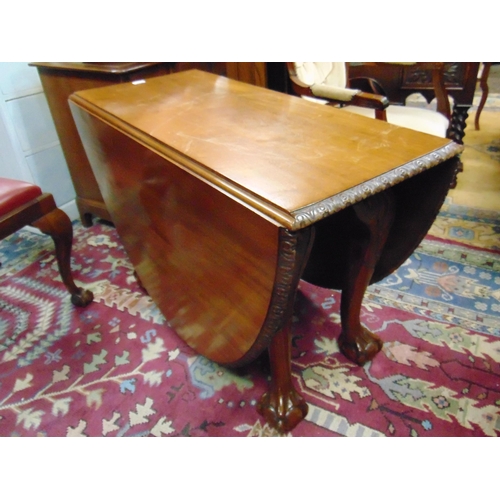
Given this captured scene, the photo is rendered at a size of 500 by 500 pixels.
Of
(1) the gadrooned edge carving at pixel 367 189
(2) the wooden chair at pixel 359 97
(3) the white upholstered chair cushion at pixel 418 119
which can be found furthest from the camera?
(3) the white upholstered chair cushion at pixel 418 119

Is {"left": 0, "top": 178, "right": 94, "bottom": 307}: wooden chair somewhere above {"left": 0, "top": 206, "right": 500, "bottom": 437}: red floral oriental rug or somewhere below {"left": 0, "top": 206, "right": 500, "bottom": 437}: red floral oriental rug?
above

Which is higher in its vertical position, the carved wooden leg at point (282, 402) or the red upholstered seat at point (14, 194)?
the red upholstered seat at point (14, 194)

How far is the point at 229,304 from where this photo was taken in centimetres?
84

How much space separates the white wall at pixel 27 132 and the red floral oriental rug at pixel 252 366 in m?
0.54

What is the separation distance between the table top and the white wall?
2.26 ft

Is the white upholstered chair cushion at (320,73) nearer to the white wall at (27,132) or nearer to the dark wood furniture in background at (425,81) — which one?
the dark wood furniture in background at (425,81)

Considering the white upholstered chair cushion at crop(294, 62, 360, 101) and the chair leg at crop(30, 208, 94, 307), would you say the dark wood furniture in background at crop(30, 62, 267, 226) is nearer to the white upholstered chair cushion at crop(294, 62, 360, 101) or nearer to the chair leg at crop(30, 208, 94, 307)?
the white upholstered chair cushion at crop(294, 62, 360, 101)

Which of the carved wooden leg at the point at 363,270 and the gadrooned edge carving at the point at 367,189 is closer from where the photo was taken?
the gadrooned edge carving at the point at 367,189

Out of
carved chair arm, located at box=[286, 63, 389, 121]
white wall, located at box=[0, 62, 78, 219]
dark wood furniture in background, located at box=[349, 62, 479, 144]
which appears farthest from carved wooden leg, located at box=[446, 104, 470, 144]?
white wall, located at box=[0, 62, 78, 219]

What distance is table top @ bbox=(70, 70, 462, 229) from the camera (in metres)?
0.67

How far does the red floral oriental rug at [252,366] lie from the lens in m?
1.04

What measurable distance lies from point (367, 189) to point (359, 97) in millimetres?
874

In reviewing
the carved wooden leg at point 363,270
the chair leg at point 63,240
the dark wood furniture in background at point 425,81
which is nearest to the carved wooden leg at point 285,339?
the carved wooden leg at point 363,270

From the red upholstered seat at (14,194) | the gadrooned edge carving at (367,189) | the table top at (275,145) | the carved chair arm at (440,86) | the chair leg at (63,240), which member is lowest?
the chair leg at (63,240)
